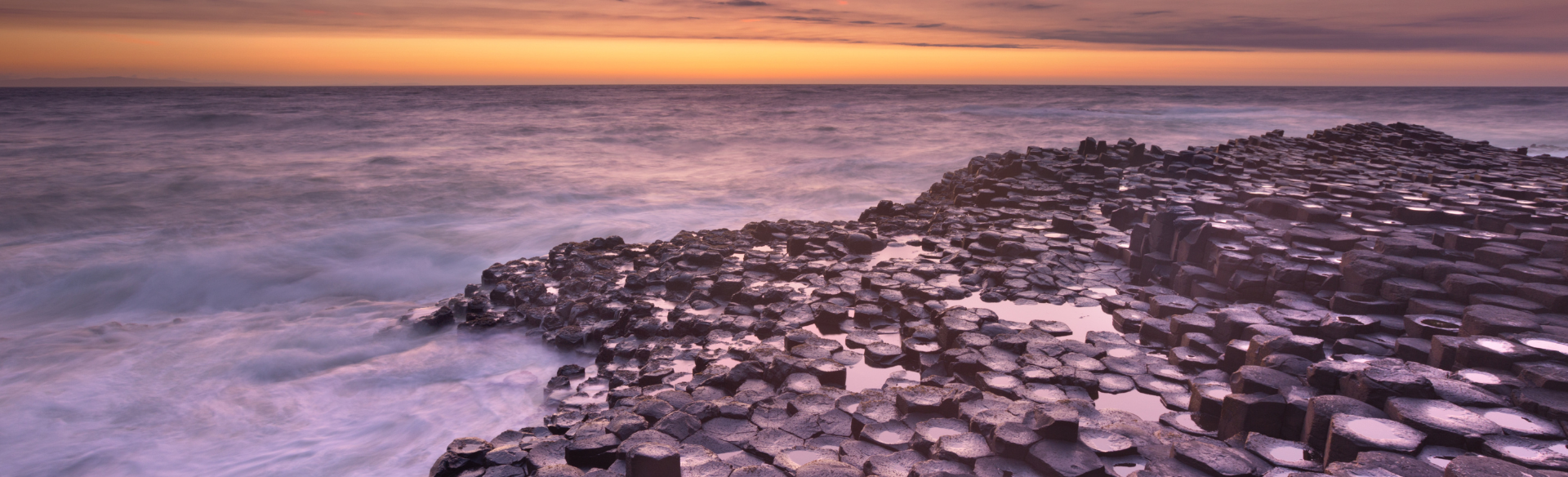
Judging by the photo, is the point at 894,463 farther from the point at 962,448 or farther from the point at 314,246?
the point at 314,246

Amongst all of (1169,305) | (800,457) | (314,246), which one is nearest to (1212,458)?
(800,457)

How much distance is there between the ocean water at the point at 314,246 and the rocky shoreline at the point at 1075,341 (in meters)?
1.15

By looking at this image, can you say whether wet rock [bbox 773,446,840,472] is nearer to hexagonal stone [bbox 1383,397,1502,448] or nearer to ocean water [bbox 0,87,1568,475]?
ocean water [bbox 0,87,1568,475]

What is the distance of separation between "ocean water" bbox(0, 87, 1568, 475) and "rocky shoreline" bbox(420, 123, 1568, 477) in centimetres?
115

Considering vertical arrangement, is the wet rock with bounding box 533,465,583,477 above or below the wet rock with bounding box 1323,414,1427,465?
below

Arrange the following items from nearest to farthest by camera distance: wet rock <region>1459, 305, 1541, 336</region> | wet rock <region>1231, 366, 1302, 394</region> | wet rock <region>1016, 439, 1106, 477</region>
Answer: wet rock <region>1016, 439, 1106, 477</region>
wet rock <region>1231, 366, 1302, 394</region>
wet rock <region>1459, 305, 1541, 336</region>

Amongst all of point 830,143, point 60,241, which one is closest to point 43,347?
point 60,241

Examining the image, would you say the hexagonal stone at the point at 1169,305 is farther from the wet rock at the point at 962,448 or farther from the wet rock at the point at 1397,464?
the wet rock at the point at 962,448

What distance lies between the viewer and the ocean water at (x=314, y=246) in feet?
16.9

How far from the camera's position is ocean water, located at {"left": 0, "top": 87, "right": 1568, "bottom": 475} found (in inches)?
202

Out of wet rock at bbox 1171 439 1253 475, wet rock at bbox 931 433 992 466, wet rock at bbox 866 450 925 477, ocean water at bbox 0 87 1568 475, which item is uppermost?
wet rock at bbox 1171 439 1253 475

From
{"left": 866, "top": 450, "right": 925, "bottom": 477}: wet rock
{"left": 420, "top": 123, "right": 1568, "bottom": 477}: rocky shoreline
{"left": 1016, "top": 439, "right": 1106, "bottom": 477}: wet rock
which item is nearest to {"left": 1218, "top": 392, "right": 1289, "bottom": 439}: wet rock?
{"left": 420, "top": 123, "right": 1568, "bottom": 477}: rocky shoreline

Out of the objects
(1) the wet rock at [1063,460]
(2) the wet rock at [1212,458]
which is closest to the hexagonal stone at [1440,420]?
(2) the wet rock at [1212,458]

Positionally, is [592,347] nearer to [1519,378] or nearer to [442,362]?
[442,362]
